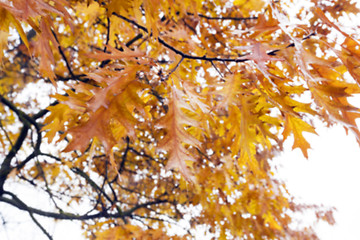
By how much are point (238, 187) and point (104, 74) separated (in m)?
2.09

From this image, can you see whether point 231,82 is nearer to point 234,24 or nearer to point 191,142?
point 191,142

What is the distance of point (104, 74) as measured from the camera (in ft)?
2.99

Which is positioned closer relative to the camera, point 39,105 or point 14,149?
point 14,149

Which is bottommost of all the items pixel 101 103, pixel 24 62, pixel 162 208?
pixel 101 103

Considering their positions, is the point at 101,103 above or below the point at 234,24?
below

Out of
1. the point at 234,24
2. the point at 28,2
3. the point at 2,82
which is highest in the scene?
the point at 2,82

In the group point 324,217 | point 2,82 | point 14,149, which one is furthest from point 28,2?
point 324,217

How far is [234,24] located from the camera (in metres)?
3.16

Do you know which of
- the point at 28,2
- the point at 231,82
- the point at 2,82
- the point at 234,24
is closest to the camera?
the point at 28,2

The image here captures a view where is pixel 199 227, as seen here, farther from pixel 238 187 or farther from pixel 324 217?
pixel 324 217

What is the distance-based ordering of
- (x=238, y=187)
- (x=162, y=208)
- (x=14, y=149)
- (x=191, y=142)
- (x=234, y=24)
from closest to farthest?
(x=191, y=142) < (x=14, y=149) < (x=238, y=187) < (x=234, y=24) < (x=162, y=208)

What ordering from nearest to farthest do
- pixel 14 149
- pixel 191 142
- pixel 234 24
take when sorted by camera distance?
1. pixel 191 142
2. pixel 14 149
3. pixel 234 24

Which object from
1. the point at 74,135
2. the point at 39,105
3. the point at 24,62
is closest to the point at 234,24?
the point at 74,135

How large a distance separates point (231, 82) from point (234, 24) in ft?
8.07
